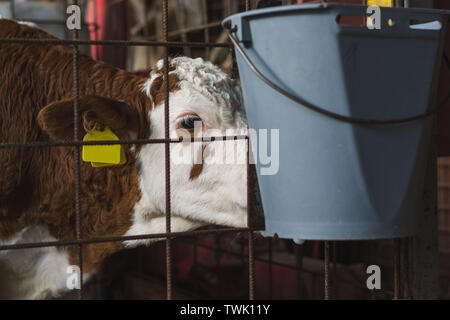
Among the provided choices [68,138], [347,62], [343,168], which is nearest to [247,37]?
[347,62]

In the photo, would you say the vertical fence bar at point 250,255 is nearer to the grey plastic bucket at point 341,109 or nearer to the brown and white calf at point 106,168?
the brown and white calf at point 106,168

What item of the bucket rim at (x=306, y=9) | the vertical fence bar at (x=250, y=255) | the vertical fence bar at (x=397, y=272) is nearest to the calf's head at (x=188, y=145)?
the vertical fence bar at (x=250, y=255)

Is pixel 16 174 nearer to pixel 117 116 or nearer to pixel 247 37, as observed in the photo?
pixel 117 116

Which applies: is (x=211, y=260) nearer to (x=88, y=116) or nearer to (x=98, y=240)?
(x=88, y=116)

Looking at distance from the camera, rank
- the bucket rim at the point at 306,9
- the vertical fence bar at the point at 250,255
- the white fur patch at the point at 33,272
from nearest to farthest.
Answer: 1. the bucket rim at the point at 306,9
2. the vertical fence bar at the point at 250,255
3. the white fur patch at the point at 33,272

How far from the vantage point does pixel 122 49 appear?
3.78 m

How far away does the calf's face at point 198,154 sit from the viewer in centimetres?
201

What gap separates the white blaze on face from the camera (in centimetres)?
201

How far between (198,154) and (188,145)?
5 cm

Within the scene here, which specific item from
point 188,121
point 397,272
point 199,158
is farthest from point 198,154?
point 397,272

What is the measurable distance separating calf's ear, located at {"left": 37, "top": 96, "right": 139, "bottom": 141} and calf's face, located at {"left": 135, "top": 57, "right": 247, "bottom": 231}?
14 cm

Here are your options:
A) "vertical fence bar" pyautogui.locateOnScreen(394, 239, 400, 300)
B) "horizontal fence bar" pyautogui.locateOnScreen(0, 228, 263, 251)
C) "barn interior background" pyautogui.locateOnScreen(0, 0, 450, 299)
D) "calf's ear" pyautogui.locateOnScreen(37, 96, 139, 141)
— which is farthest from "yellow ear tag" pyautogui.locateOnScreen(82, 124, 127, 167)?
"barn interior background" pyautogui.locateOnScreen(0, 0, 450, 299)

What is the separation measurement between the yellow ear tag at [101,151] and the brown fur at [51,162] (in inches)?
6.7

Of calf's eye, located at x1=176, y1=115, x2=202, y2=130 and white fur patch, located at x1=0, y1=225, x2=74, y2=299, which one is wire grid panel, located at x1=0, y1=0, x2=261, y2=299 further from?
white fur patch, located at x1=0, y1=225, x2=74, y2=299
